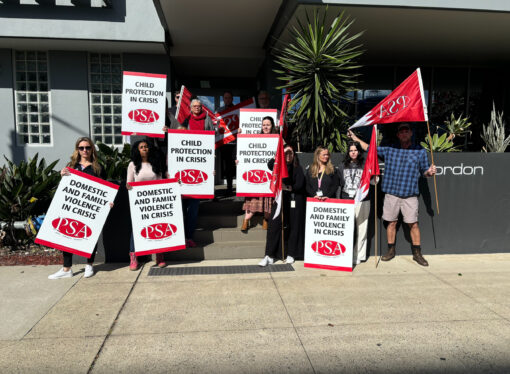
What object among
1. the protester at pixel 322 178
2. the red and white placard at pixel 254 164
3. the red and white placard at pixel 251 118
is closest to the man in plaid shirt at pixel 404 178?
the protester at pixel 322 178

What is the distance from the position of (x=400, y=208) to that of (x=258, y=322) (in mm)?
3176

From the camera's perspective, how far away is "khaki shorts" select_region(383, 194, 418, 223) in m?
5.68

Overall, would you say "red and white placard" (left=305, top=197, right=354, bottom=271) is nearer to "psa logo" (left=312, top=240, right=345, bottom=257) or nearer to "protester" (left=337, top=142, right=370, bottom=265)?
"psa logo" (left=312, top=240, right=345, bottom=257)

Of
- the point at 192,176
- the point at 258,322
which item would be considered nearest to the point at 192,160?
the point at 192,176

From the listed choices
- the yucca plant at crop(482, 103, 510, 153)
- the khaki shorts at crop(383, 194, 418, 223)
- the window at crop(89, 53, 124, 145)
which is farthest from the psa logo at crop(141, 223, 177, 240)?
the yucca plant at crop(482, 103, 510, 153)

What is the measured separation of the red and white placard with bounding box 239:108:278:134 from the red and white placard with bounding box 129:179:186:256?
1924mm

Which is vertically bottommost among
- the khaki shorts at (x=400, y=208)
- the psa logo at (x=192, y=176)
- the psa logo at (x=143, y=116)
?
the khaki shorts at (x=400, y=208)

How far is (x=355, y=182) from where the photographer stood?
561 cm

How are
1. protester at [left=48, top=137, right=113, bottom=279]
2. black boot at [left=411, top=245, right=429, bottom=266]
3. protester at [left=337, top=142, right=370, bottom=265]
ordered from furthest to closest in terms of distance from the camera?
1. black boot at [left=411, top=245, right=429, bottom=266]
2. protester at [left=337, top=142, right=370, bottom=265]
3. protester at [left=48, top=137, right=113, bottom=279]

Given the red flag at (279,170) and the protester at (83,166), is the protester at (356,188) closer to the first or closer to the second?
the red flag at (279,170)

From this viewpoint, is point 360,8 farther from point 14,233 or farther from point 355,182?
point 14,233

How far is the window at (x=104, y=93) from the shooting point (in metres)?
9.63

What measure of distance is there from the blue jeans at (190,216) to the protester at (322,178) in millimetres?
1767

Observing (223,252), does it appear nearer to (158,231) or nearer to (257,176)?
(158,231)
